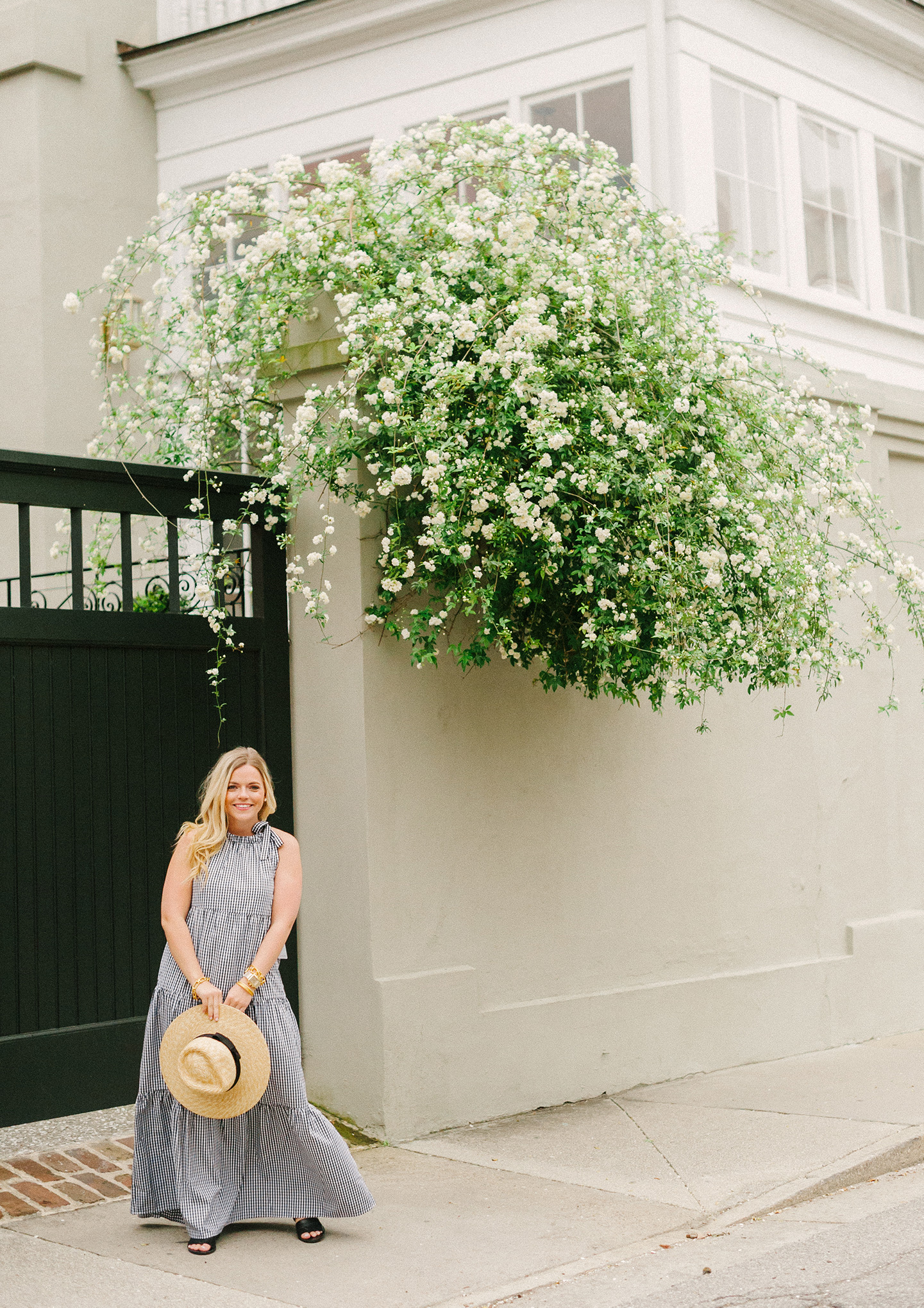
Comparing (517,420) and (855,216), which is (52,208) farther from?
(517,420)

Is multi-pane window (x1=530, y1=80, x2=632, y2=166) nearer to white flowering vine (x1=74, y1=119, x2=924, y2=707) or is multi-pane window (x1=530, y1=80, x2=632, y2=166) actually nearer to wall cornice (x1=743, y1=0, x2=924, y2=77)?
wall cornice (x1=743, y1=0, x2=924, y2=77)

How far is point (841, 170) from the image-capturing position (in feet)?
36.7

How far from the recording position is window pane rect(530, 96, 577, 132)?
1034cm

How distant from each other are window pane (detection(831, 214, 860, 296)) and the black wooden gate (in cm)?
610

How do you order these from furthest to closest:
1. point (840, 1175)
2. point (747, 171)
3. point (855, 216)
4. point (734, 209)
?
1. point (855, 216)
2. point (747, 171)
3. point (734, 209)
4. point (840, 1175)

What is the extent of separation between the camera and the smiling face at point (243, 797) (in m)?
5.39

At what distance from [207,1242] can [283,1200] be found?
Answer: 31 cm

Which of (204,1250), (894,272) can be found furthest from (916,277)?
(204,1250)

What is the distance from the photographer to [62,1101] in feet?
20.1

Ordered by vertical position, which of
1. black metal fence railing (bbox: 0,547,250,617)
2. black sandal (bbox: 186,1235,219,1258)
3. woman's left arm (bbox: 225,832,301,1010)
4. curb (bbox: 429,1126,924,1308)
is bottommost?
curb (bbox: 429,1126,924,1308)

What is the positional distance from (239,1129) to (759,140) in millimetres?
8058

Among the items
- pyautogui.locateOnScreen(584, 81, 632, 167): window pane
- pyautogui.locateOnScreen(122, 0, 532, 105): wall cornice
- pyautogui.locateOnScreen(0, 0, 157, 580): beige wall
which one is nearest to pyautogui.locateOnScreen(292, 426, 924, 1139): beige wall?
pyautogui.locateOnScreen(584, 81, 632, 167): window pane

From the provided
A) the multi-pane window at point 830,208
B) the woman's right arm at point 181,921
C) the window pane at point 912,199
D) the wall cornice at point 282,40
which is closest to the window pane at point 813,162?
the multi-pane window at point 830,208

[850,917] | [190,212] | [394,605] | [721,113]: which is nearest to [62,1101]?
[394,605]
